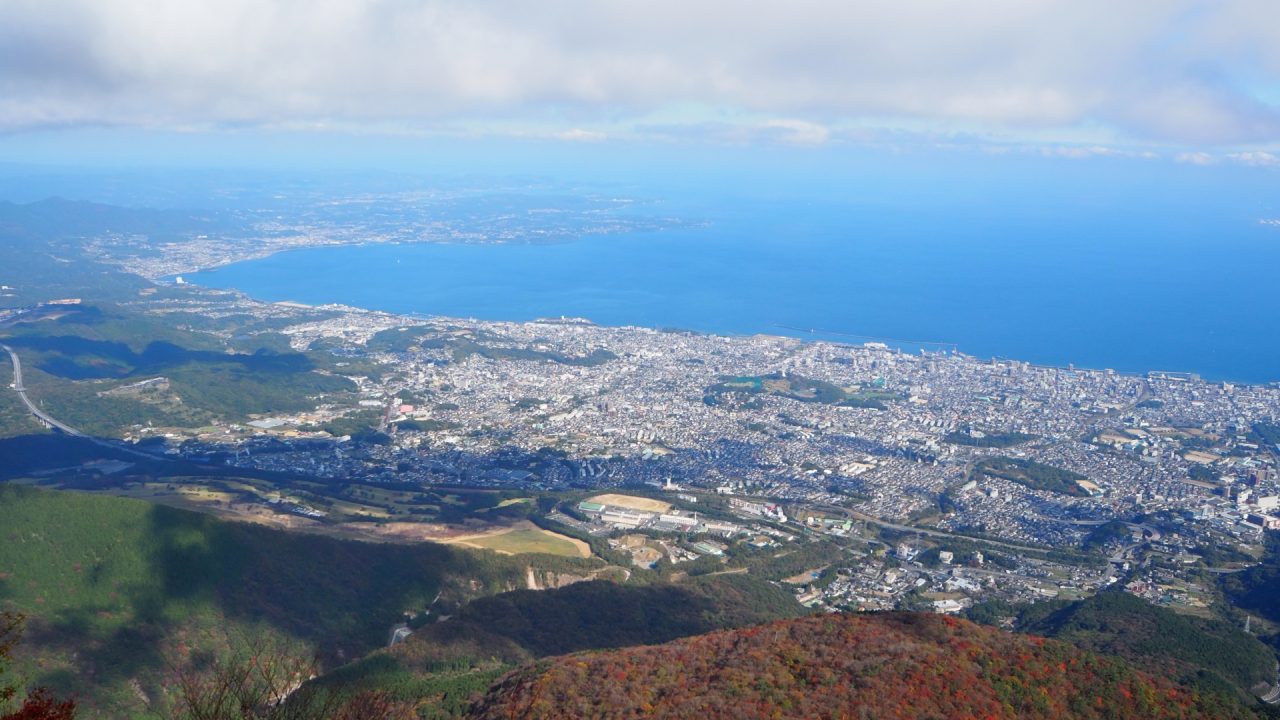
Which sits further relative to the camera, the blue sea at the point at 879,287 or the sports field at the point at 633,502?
the blue sea at the point at 879,287

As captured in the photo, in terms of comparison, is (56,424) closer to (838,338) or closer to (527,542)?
(527,542)

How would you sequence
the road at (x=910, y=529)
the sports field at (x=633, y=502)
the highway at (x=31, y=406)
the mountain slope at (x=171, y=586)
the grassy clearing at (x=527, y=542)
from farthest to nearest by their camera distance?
the highway at (x=31, y=406), the sports field at (x=633, y=502), the road at (x=910, y=529), the grassy clearing at (x=527, y=542), the mountain slope at (x=171, y=586)

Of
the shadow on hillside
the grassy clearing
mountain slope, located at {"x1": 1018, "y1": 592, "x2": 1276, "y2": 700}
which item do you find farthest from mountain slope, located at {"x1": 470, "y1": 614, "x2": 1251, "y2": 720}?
the shadow on hillside

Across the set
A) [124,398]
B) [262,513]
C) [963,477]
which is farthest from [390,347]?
[963,477]

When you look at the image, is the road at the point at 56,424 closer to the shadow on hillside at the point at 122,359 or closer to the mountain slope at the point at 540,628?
the shadow on hillside at the point at 122,359

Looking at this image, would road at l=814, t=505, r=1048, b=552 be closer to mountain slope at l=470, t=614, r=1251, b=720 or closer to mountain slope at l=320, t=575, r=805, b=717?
mountain slope at l=320, t=575, r=805, b=717

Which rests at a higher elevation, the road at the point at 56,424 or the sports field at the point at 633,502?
the road at the point at 56,424

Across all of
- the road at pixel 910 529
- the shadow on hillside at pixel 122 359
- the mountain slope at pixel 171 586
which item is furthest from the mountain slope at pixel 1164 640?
the shadow on hillside at pixel 122 359

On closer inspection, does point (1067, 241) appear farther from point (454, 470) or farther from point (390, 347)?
point (454, 470)
